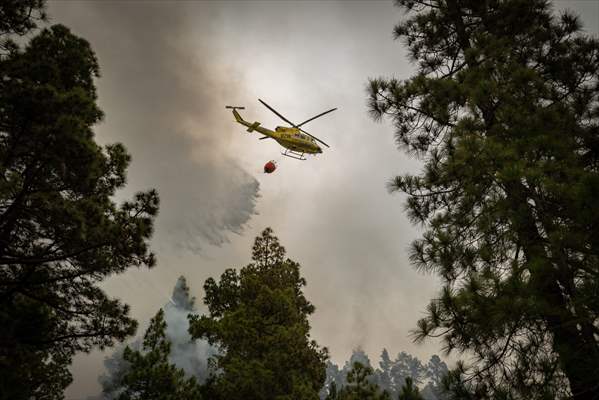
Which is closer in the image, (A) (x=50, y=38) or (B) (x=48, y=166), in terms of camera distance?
(B) (x=48, y=166)

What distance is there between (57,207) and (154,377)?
6813 millimetres

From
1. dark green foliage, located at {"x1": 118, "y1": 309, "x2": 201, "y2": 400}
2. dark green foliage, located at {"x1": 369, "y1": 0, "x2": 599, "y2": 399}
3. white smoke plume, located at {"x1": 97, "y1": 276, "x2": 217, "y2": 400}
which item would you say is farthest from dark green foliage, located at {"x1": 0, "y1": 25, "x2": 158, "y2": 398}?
white smoke plume, located at {"x1": 97, "y1": 276, "x2": 217, "y2": 400}

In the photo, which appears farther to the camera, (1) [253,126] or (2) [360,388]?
(1) [253,126]

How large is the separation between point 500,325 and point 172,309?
78304mm

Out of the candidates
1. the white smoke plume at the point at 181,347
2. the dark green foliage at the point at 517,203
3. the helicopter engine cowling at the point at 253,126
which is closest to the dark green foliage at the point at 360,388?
the dark green foliage at the point at 517,203

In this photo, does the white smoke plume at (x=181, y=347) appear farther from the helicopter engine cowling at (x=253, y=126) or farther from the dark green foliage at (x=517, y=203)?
the dark green foliage at (x=517, y=203)

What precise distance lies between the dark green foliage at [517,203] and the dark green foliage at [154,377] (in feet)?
29.2

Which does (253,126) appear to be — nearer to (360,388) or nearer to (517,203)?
(360,388)

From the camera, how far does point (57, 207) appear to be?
19.8 feet

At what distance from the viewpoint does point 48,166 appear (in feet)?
19.7

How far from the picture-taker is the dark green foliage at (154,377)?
10156 mm

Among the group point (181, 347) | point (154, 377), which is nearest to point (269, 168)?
point (154, 377)

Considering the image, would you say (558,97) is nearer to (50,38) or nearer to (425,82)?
(425,82)

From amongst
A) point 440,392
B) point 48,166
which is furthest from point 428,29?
point 48,166
